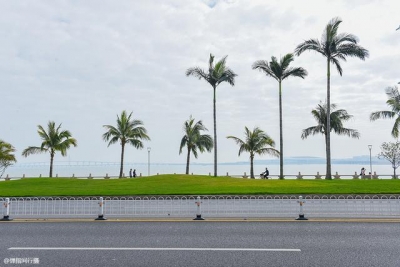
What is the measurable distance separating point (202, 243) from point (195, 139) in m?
36.2

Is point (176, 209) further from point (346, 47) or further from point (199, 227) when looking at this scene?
point (346, 47)

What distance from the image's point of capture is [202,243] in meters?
9.17

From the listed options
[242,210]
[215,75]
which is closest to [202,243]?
[242,210]

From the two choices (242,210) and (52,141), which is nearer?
(242,210)

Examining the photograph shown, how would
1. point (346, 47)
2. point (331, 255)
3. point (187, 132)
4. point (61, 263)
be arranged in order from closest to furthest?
point (61, 263)
point (331, 255)
point (346, 47)
point (187, 132)

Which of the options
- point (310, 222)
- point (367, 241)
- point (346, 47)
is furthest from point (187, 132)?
point (367, 241)

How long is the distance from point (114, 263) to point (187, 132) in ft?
127

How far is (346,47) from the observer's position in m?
33.9

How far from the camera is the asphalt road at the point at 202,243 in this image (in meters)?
7.54

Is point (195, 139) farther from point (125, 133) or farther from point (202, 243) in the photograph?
point (202, 243)

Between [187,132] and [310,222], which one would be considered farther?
[187,132]

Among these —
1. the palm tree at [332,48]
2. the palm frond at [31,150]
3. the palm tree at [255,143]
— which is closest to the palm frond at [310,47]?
the palm tree at [332,48]

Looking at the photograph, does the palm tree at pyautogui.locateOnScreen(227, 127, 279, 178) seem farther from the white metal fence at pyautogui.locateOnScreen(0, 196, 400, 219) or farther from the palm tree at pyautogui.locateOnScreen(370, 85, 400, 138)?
the white metal fence at pyautogui.locateOnScreen(0, 196, 400, 219)

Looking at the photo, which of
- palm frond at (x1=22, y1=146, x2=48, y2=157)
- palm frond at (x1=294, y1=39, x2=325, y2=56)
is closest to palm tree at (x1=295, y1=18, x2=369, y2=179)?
palm frond at (x1=294, y1=39, x2=325, y2=56)
